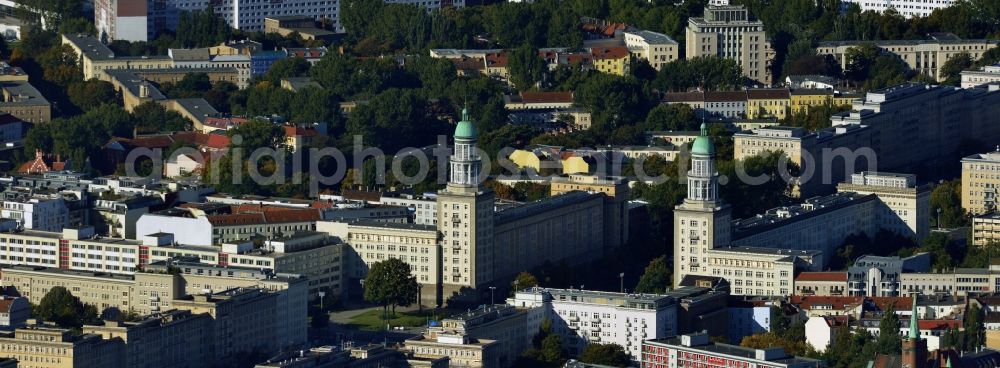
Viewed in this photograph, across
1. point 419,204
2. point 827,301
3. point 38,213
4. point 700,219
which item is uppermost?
point 419,204

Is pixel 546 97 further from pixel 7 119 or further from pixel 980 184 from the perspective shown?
pixel 980 184

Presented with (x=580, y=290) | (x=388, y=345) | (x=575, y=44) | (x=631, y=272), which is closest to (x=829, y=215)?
(x=631, y=272)

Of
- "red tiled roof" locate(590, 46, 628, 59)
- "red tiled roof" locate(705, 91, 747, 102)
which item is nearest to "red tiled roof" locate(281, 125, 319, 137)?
"red tiled roof" locate(705, 91, 747, 102)

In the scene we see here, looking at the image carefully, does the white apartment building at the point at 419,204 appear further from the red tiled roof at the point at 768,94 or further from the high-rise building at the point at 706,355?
the red tiled roof at the point at 768,94

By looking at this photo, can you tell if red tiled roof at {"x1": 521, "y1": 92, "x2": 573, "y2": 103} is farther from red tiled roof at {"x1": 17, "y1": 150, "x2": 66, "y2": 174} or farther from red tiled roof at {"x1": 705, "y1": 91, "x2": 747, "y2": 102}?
red tiled roof at {"x1": 17, "y1": 150, "x2": 66, "y2": 174}

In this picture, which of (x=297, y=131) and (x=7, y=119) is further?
(x=7, y=119)

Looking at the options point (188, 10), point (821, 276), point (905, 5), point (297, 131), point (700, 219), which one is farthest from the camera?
point (905, 5)

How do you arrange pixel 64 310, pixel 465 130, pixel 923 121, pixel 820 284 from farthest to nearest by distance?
pixel 923 121
pixel 465 130
pixel 820 284
pixel 64 310

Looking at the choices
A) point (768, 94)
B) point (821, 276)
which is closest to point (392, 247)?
point (821, 276)
